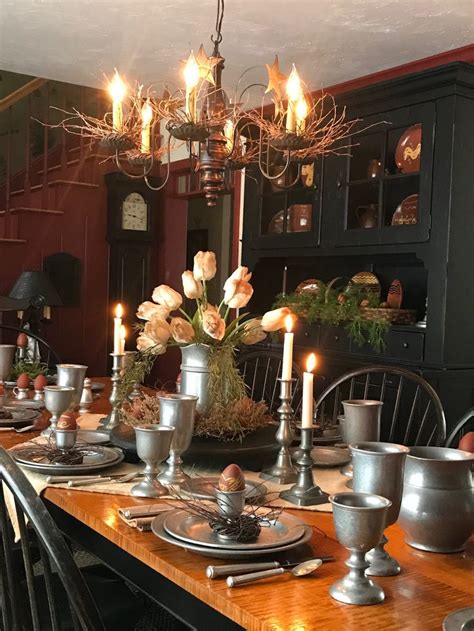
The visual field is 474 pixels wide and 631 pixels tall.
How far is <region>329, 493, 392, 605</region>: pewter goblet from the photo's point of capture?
1.00 m

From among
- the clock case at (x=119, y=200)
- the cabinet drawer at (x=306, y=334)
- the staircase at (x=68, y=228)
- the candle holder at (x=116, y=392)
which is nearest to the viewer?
the candle holder at (x=116, y=392)

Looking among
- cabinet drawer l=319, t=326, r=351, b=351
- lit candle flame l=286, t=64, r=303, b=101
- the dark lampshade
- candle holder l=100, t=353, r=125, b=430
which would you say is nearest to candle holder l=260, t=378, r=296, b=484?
candle holder l=100, t=353, r=125, b=430

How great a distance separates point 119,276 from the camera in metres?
5.73

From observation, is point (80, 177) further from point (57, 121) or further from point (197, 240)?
point (197, 240)

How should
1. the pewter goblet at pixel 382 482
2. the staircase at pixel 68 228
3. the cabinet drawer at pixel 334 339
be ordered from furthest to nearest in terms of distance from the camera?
the staircase at pixel 68 228, the cabinet drawer at pixel 334 339, the pewter goblet at pixel 382 482

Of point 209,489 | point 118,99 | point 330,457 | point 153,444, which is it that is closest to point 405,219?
point 118,99

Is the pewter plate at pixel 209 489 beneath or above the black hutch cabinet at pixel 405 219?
beneath

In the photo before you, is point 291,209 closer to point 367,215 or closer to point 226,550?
point 367,215

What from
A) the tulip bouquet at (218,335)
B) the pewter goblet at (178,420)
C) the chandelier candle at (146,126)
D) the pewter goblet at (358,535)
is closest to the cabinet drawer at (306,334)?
the chandelier candle at (146,126)

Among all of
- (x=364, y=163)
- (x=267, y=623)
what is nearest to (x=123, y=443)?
(x=267, y=623)

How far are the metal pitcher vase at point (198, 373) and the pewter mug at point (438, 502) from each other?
2.28ft

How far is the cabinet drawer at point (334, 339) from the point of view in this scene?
388 centimetres

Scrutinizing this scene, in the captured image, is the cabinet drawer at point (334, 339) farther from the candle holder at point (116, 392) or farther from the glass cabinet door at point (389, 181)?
the candle holder at point (116, 392)

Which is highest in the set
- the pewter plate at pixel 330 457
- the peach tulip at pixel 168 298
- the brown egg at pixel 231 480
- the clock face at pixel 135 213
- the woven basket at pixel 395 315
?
the clock face at pixel 135 213
